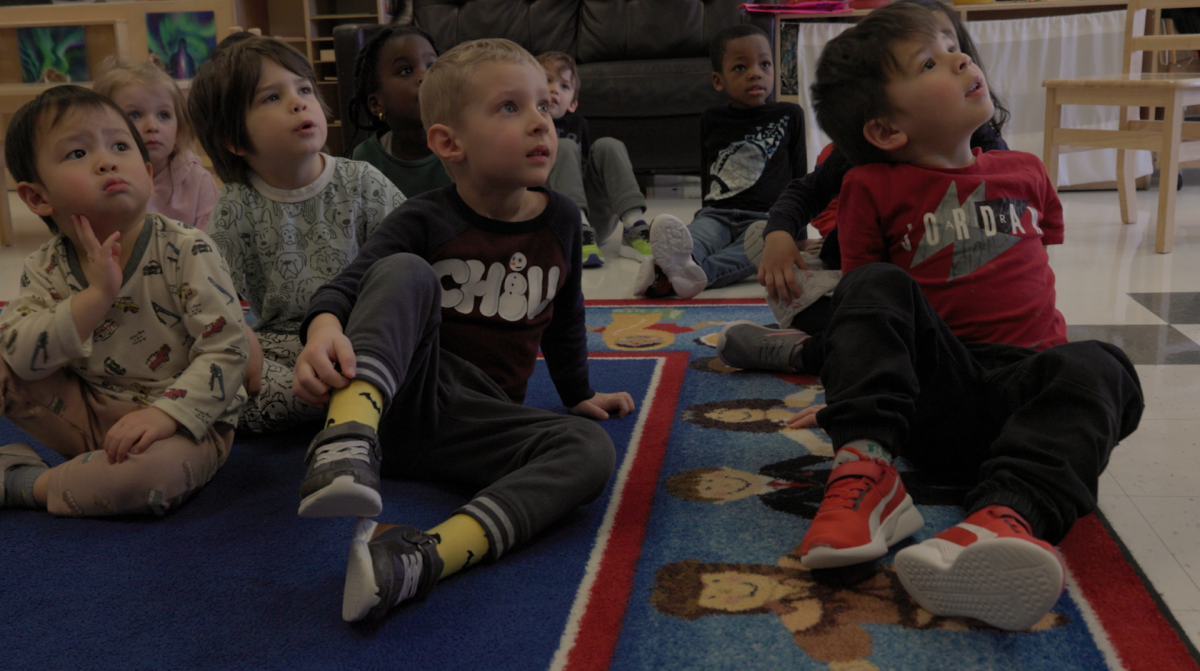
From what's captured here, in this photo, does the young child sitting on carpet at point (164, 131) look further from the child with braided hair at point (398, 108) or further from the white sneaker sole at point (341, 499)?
the white sneaker sole at point (341, 499)

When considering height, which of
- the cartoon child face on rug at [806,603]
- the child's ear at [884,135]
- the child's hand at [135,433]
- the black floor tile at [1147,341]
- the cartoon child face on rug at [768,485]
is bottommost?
the black floor tile at [1147,341]

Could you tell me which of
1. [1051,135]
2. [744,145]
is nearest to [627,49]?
[744,145]

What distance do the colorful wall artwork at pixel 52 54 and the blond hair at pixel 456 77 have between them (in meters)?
3.33

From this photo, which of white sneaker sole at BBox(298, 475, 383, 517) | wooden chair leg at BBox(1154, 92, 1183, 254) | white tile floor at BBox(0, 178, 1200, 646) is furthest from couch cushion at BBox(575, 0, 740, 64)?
white sneaker sole at BBox(298, 475, 383, 517)

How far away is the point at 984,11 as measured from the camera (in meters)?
3.54

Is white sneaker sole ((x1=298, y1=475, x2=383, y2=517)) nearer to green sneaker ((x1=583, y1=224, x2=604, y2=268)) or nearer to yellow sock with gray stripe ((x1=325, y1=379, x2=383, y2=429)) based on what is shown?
yellow sock with gray stripe ((x1=325, y1=379, x2=383, y2=429))

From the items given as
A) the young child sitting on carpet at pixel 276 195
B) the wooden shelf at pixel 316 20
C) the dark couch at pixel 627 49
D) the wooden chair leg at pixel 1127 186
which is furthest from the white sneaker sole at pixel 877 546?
the wooden shelf at pixel 316 20

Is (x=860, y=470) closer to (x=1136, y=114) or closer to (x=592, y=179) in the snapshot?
(x=592, y=179)

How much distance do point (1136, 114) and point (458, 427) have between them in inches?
109

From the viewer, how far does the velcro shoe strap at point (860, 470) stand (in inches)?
31.7

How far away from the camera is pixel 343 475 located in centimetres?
71

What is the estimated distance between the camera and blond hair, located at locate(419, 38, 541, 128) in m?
1.03

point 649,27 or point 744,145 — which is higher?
point 649,27

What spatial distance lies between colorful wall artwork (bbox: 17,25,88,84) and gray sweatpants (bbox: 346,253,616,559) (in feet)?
11.4
